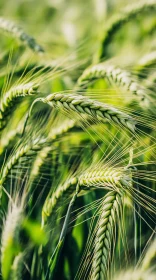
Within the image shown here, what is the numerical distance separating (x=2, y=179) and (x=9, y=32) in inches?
28.5

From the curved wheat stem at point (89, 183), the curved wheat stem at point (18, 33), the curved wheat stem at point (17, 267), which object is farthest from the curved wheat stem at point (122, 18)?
the curved wheat stem at point (17, 267)

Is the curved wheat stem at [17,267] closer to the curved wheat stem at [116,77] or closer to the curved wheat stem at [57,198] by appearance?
the curved wheat stem at [57,198]

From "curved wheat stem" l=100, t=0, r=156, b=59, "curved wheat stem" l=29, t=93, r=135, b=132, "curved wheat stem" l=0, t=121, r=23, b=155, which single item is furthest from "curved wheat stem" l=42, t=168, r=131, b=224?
"curved wheat stem" l=100, t=0, r=156, b=59

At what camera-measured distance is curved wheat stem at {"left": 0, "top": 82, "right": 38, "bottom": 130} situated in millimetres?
1395

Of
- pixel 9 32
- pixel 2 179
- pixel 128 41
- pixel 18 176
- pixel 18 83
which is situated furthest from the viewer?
pixel 128 41

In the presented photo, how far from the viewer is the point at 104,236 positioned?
1216 mm

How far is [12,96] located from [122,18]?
84 centimetres

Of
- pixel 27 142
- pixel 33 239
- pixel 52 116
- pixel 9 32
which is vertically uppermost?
pixel 9 32

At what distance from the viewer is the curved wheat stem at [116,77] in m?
1.47

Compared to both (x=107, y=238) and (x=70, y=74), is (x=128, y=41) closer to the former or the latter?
(x=70, y=74)

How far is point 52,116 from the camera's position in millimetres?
1658

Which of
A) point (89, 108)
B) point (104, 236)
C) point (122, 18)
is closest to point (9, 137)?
point (89, 108)

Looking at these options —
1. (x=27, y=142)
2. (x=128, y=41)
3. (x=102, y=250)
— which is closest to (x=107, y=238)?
(x=102, y=250)

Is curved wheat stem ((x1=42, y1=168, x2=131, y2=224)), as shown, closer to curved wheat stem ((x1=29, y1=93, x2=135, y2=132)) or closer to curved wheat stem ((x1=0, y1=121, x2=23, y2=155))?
curved wheat stem ((x1=29, y1=93, x2=135, y2=132))
